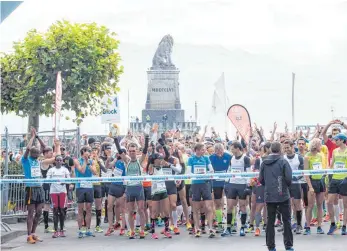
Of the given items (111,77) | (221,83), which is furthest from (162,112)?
(111,77)

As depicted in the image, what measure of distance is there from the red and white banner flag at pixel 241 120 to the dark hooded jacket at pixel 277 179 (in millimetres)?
7785

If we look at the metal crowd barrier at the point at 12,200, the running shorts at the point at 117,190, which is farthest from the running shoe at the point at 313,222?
the metal crowd barrier at the point at 12,200

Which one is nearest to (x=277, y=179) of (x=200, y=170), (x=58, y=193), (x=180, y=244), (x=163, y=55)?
(x=180, y=244)

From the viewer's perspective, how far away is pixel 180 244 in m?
17.0

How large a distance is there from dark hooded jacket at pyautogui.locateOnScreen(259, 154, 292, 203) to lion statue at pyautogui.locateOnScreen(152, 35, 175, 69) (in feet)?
281

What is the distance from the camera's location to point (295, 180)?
59.6 feet

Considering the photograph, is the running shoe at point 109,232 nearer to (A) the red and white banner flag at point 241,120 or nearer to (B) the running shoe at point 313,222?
(B) the running shoe at point 313,222

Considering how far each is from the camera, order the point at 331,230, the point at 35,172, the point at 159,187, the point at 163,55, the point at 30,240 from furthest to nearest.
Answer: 1. the point at 163,55
2. the point at 159,187
3. the point at 35,172
4. the point at 30,240
5. the point at 331,230

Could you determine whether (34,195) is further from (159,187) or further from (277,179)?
(277,179)

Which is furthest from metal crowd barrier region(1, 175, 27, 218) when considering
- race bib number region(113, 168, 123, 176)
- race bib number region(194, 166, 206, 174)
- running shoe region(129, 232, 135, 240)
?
race bib number region(194, 166, 206, 174)

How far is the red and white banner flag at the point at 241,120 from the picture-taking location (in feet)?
74.7

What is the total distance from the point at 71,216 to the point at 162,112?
2986 inches

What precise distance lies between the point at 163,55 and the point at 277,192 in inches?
3406

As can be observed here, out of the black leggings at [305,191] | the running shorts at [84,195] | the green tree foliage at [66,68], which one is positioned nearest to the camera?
the black leggings at [305,191]
